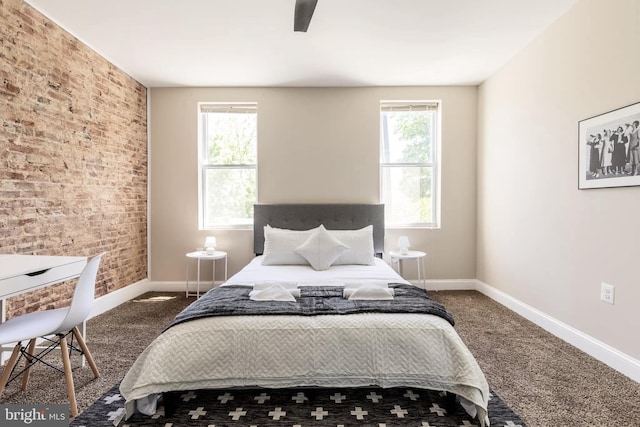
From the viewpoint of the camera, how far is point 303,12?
2.31m

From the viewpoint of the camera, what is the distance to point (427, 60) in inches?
157

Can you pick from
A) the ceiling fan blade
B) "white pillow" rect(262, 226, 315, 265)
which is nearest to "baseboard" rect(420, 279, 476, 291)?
"white pillow" rect(262, 226, 315, 265)

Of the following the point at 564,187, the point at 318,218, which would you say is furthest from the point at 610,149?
the point at 318,218

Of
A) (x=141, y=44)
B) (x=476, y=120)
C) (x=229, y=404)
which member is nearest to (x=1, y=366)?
(x=229, y=404)

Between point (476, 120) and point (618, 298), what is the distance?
2952mm

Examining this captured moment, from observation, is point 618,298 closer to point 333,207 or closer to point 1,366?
point 333,207

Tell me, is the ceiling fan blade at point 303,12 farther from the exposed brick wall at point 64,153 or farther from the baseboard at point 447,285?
the baseboard at point 447,285

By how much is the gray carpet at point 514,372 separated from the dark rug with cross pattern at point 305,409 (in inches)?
6.6

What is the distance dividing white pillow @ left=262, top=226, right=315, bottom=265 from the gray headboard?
0.51 meters

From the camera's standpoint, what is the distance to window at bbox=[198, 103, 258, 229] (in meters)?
4.91

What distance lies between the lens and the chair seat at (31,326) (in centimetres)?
192

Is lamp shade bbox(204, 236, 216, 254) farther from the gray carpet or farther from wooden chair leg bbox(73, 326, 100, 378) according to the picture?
wooden chair leg bbox(73, 326, 100, 378)

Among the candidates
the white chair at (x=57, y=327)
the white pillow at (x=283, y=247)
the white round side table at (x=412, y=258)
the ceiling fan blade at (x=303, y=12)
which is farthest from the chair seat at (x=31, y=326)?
the white round side table at (x=412, y=258)

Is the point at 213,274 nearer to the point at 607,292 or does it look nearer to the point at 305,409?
the point at 305,409
